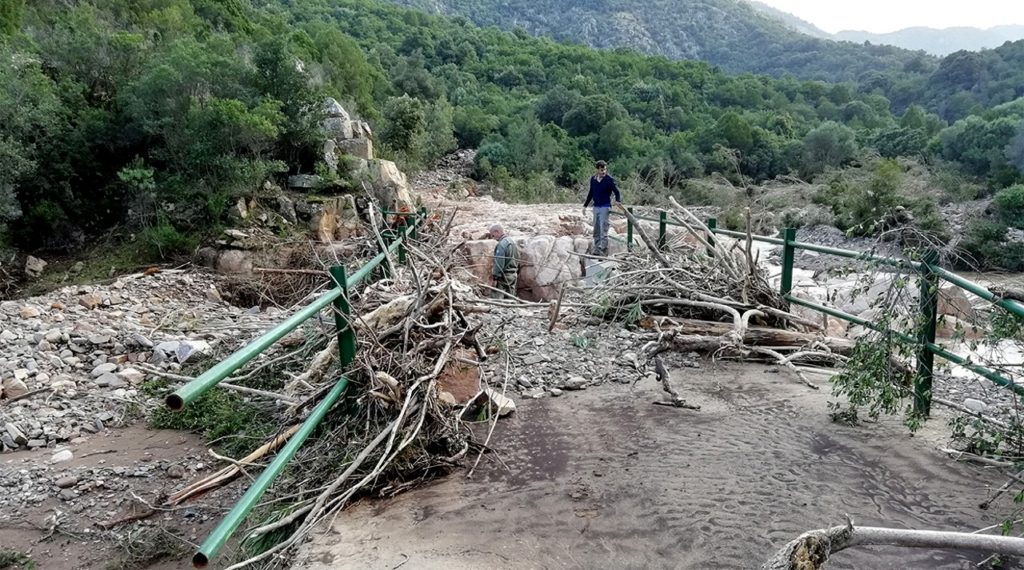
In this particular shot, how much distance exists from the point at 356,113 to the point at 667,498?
18.1m

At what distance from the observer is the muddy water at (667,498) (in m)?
2.46

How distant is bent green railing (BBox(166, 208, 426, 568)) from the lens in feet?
5.56

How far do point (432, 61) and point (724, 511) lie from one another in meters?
51.0

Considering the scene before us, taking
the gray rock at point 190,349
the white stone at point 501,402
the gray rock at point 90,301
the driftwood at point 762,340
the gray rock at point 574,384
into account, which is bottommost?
the gray rock at point 90,301

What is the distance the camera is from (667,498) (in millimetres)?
2883

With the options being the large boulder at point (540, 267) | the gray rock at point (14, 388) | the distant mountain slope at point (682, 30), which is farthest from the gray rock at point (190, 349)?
the distant mountain slope at point (682, 30)

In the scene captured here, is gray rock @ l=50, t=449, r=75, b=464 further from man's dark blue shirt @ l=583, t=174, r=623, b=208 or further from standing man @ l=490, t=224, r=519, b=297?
man's dark blue shirt @ l=583, t=174, r=623, b=208

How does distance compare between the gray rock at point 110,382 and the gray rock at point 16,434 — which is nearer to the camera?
the gray rock at point 16,434

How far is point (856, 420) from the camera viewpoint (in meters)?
3.64

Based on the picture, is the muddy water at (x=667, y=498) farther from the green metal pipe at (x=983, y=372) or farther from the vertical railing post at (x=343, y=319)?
the vertical railing post at (x=343, y=319)

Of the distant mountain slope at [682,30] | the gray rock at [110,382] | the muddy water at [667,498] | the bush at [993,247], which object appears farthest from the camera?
the distant mountain slope at [682,30]

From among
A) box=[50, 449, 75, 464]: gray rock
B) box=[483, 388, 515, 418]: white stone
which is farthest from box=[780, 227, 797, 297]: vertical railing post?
box=[50, 449, 75, 464]: gray rock

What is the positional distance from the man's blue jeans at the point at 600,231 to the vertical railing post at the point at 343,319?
6.15 m

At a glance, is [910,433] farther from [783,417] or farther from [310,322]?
[310,322]
